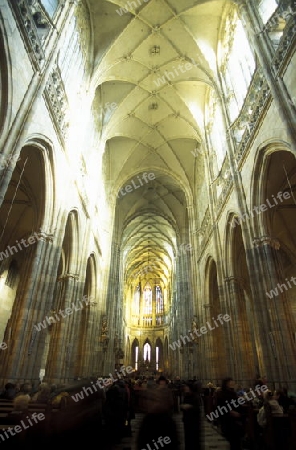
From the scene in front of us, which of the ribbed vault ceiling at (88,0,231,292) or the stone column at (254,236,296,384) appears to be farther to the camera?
the ribbed vault ceiling at (88,0,231,292)

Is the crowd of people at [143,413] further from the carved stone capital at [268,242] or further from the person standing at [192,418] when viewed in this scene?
the carved stone capital at [268,242]

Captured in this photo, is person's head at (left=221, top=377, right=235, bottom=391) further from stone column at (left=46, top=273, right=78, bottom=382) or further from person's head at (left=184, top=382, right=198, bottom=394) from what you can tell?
stone column at (left=46, top=273, right=78, bottom=382)

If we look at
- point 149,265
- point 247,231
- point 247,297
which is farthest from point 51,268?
point 149,265

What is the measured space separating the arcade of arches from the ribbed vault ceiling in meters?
0.08

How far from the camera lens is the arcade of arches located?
8.41 m

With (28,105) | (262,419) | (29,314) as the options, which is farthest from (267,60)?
(29,314)

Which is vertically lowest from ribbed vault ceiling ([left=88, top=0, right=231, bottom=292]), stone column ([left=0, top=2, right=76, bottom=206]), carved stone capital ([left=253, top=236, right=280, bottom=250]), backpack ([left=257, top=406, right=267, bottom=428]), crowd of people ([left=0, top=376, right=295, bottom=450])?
backpack ([left=257, top=406, right=267, bottom=428])

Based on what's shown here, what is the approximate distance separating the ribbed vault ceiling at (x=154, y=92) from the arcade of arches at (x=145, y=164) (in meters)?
0.08

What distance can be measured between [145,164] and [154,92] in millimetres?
6465

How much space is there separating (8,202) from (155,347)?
40.2 metres

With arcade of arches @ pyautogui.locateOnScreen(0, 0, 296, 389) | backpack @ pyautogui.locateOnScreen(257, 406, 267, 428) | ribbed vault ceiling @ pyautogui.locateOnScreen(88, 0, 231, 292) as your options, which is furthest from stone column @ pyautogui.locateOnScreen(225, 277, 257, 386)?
ribbed vault ceiling @ pyautogui.locateOnScreen(88, 0, 231, 292)

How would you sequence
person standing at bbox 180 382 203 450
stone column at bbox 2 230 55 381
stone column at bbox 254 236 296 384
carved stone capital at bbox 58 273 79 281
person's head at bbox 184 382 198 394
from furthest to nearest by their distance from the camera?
carved stone capital at bbox 58 273 79 281 → stone column at bbox 254 236 296 384 → stone column at bbox 2 230 55 381 → person's head at bbox 184 382 198 394 → person standing at bbox 180 382 203 450

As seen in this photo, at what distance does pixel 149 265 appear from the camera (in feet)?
160

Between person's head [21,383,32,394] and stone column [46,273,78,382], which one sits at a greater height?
stone column [46,273,78,382]
